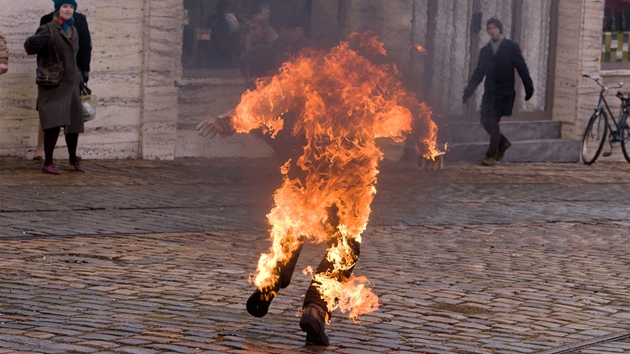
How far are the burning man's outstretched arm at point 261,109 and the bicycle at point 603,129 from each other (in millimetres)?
13399

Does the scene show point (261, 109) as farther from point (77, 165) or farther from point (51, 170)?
point (77, 165)

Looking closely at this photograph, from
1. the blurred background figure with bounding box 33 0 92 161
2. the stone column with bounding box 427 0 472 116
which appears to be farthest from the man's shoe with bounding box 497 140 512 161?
the blurred background figure with bounding box 33 0 92 161

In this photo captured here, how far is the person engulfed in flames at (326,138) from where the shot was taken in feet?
20.3

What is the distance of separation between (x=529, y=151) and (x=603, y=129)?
1369mm

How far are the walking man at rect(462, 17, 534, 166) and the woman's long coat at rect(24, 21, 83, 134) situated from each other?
6.39 metres

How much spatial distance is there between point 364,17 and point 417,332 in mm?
10824

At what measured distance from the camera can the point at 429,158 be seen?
22.2 feet

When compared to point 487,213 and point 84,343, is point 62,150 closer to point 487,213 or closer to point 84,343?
point 487,213

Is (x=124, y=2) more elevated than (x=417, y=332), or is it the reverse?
(x=124, y=2)

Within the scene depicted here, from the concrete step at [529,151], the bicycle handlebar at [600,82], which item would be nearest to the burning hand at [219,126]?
the concrete step at [529,151]

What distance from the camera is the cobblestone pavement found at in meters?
6.27

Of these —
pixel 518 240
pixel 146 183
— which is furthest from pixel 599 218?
pixel 146 183

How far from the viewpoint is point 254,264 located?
28.3 feet

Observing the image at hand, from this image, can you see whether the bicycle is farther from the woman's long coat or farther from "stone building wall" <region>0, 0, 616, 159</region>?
the woman's long coat
